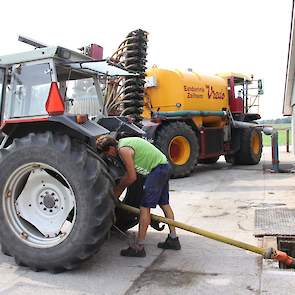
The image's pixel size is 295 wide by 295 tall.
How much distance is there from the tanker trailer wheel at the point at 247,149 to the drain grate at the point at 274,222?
21.7 ft

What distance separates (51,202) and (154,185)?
1.09 m

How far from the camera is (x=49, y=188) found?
456cm

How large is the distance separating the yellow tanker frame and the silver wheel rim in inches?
238

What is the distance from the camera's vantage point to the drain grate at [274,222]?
17.9 feet

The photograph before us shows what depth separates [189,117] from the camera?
37.0 feet

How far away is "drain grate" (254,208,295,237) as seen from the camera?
17.9 ft

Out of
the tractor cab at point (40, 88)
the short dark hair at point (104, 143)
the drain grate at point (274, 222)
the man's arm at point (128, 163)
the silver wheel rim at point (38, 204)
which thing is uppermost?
the tractor cab at point (40, 88)

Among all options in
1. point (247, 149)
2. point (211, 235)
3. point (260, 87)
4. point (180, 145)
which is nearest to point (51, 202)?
point (211, 235)

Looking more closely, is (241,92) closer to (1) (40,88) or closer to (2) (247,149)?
(2) (247,149)

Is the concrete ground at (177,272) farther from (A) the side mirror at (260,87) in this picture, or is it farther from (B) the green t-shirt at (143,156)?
(A) the side mirror at (260,87)

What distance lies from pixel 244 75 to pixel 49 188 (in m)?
A: 10.8

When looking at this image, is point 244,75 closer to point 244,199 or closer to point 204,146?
point 204,146

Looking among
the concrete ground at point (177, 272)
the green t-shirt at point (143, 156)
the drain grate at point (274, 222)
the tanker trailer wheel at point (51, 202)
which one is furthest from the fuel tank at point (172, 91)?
the tanker trailer wheel at point (51, 202)

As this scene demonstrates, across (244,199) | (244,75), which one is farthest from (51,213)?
(244,75)
